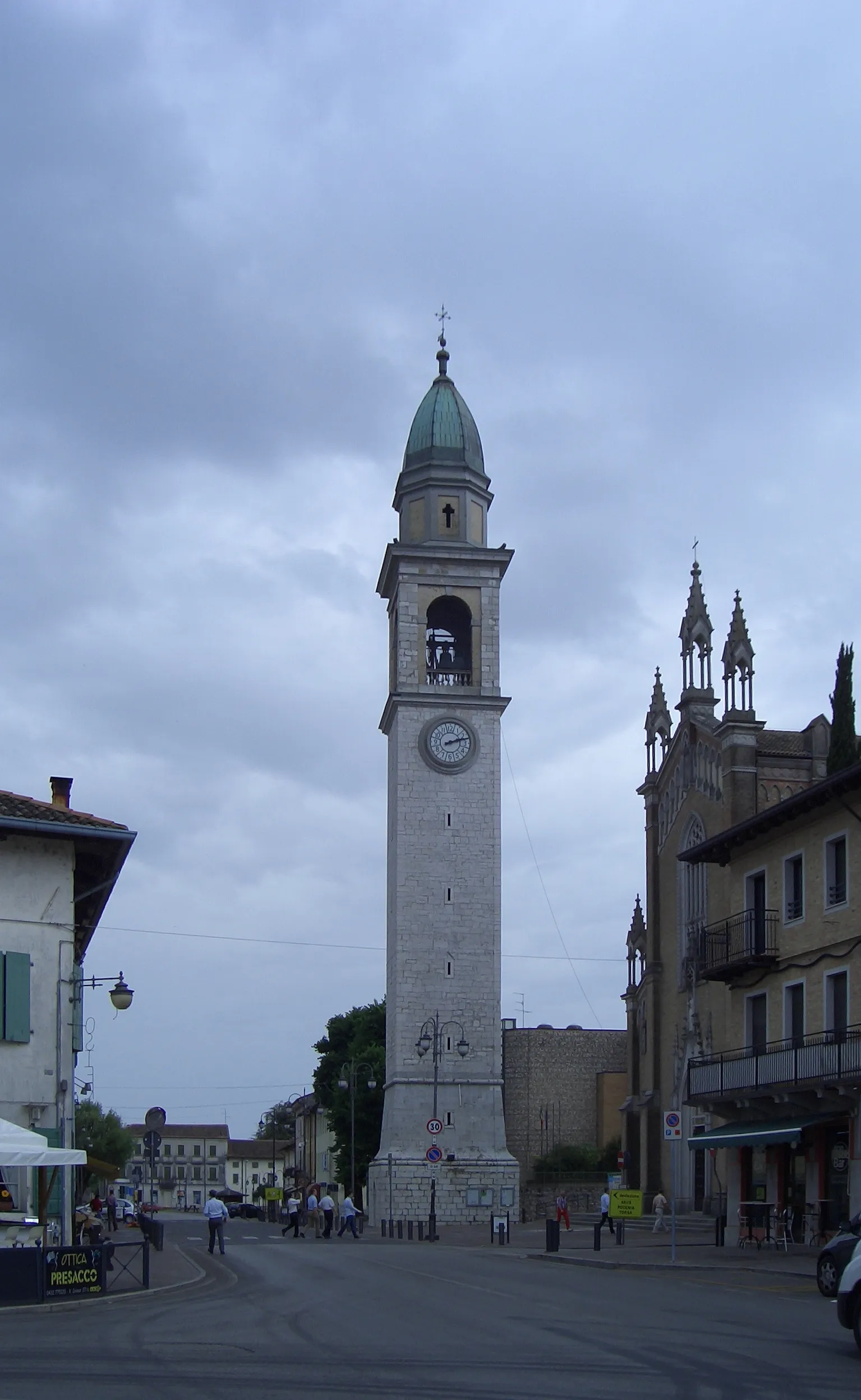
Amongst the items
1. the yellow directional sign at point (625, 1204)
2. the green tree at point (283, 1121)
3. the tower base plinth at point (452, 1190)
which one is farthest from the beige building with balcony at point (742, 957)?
the green tree at point (283, 1121)

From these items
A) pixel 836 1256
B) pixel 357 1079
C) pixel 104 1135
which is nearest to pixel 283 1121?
pixel 104 1135

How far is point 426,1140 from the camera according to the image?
2389 inches

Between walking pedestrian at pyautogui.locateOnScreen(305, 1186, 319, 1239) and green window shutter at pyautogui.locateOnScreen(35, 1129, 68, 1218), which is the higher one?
green window shutter at pyautogui.locateOnScreen(35, 1129, 68, 1218)

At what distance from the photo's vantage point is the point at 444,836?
64438 millimetres

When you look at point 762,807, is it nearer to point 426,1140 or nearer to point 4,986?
point 426,1140

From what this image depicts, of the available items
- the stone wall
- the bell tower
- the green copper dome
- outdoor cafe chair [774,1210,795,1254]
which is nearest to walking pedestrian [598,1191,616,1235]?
outdoor cafe chair [774,1210,795,1254]

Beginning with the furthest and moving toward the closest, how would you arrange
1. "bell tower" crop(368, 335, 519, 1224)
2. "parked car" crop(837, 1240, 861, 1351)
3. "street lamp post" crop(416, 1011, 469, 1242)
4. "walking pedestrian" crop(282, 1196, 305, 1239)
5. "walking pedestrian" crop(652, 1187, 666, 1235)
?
"bell tower" crop(368, 335, 519, 1224) < "street lamp post" crop(416, 1011, 469, 1242) < "walking pedestrian" crop(282, 1196, 305, 1239) < "walking pedestrian" crop(652, 1187, 666, 1235) < "parked car" crop(837, 1240, 861, 1351)

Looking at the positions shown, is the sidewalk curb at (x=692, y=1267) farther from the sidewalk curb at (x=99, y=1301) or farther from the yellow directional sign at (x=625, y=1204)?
the sidewalk curb at (x=99, y=1301)

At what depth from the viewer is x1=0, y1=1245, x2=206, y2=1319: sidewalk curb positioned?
20.5 m

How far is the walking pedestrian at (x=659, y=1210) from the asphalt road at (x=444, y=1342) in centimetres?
1983

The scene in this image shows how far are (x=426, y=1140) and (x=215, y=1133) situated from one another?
135770mm

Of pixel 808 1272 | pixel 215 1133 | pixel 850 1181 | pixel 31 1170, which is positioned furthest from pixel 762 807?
pixel 215 1133

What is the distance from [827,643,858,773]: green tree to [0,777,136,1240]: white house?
71.0 ft

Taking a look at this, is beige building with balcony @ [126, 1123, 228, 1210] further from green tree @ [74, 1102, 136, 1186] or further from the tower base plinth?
the tower base plinth
